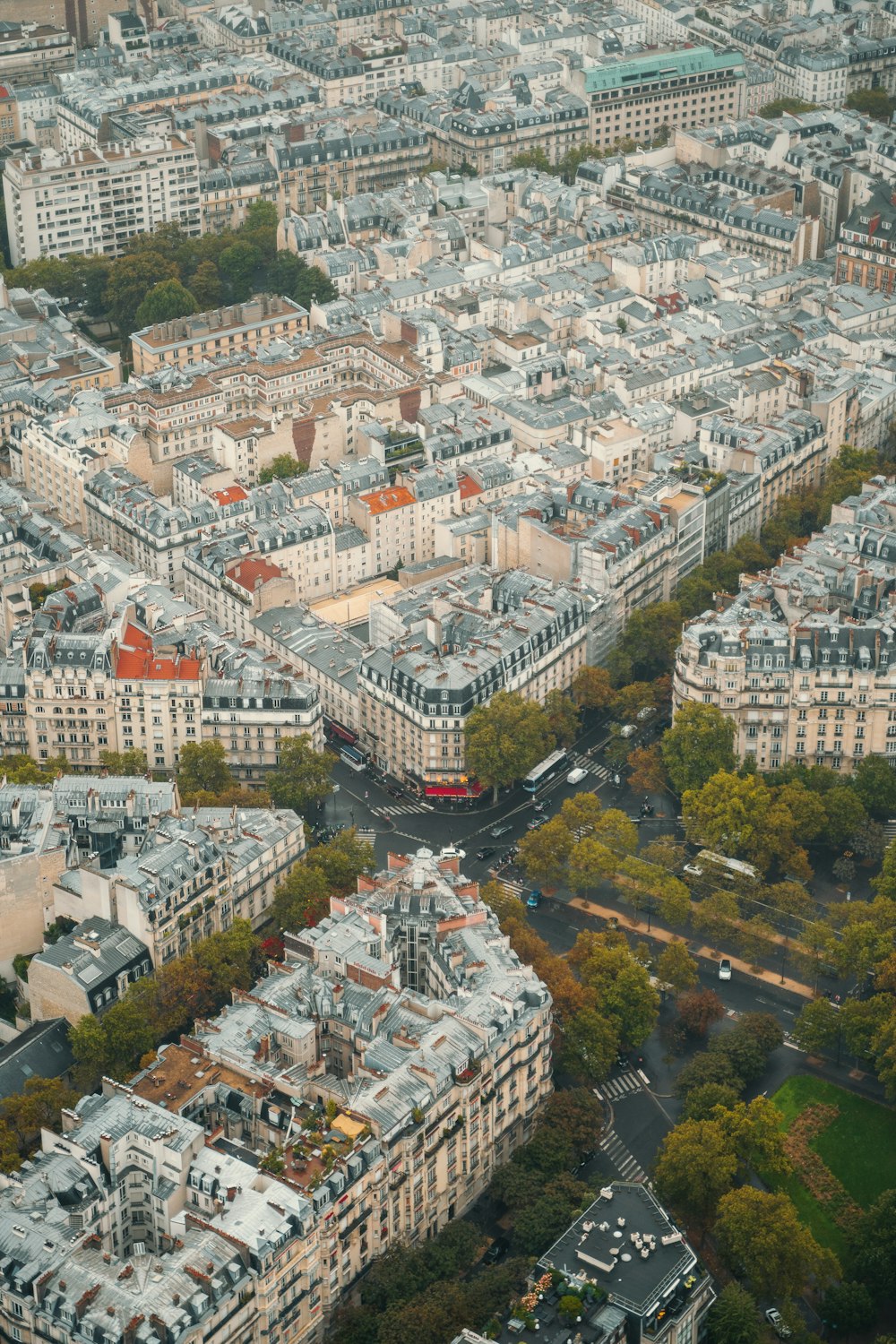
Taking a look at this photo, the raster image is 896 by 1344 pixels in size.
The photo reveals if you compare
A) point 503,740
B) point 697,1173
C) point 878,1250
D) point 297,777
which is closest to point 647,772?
point 503,740

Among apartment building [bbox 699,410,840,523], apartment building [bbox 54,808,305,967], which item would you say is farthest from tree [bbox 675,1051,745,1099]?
apartment building [bbox 699,410,840,523]

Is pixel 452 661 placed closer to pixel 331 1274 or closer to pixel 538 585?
pixel 538 585

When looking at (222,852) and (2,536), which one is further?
(2,536)

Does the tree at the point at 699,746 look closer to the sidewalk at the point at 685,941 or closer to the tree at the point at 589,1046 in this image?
the sidewalk at the point at 685,941

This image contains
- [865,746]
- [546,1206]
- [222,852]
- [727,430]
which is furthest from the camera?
[727,430]

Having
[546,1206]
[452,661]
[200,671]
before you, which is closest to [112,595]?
[200,671]

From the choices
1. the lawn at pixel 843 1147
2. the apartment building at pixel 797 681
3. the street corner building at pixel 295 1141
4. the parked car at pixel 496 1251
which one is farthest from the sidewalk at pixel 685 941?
the parked car at pixel 496 1251

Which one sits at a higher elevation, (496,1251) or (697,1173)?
(697,1173)

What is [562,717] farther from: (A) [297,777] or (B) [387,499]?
(B) [387,499]
